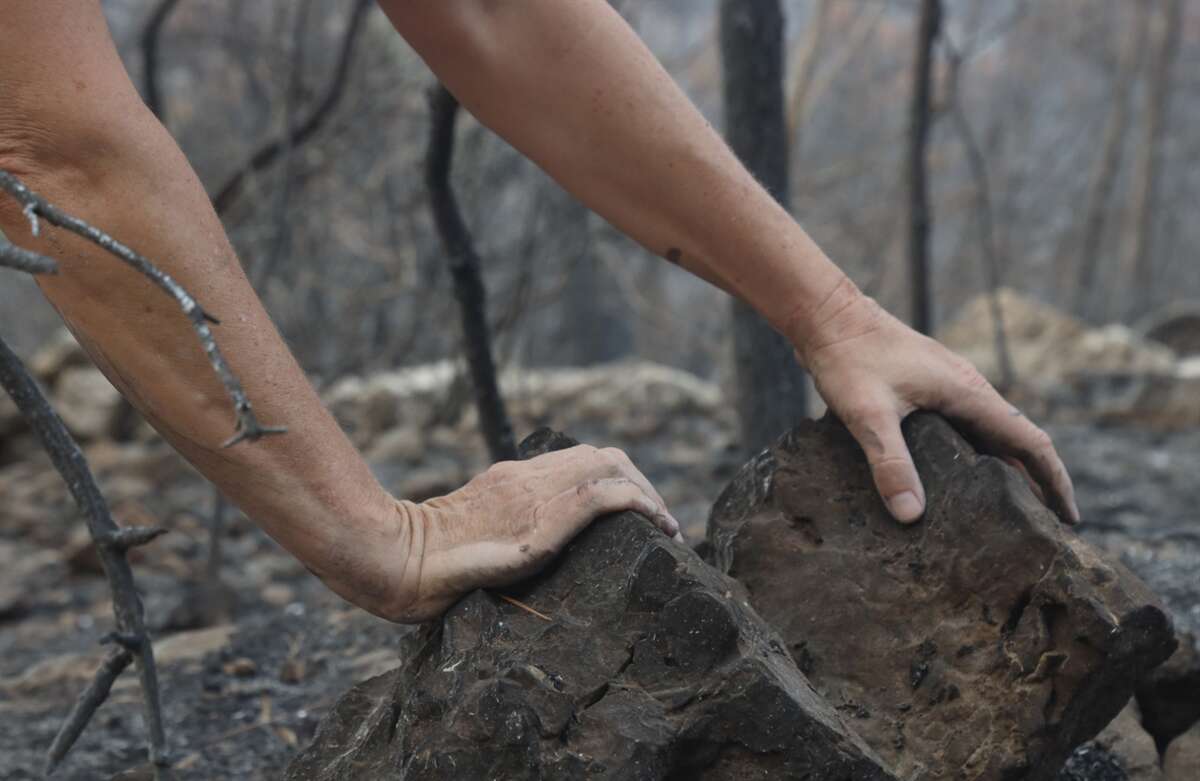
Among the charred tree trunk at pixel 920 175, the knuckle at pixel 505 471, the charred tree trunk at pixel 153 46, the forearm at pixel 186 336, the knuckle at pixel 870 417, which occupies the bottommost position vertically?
the charred tree trunk at pixel 920 175

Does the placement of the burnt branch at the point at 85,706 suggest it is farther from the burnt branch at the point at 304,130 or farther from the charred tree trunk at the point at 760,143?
the burnt branch at the point at 304,130

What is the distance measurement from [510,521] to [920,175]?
9.74 ft

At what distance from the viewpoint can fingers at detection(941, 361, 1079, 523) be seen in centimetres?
191

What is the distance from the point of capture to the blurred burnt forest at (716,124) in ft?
15.7

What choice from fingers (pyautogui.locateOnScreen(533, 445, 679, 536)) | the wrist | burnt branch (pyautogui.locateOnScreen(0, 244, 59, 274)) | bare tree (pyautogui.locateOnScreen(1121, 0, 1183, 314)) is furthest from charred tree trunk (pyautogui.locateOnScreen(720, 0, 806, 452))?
bare tree (pyautogui.locateOnScreen(1121, 0, 1183, 314))

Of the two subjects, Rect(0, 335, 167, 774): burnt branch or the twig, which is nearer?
the twig

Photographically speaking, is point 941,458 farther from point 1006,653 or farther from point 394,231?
point 394,231

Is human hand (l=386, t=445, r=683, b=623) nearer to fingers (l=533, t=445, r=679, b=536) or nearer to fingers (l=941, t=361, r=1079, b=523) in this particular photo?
fingers (l=533, t=445, r=679, b=536)

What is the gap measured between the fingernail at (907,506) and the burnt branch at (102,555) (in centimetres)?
109

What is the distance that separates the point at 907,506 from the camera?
1.86m

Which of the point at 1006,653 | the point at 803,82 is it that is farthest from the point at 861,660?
the point at 803,82

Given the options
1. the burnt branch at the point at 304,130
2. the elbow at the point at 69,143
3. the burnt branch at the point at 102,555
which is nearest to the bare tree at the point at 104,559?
the burnt branch at the point at 102,555

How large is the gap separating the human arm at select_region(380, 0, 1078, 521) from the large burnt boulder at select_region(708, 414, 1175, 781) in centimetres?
8

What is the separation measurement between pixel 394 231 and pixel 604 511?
4.66m
